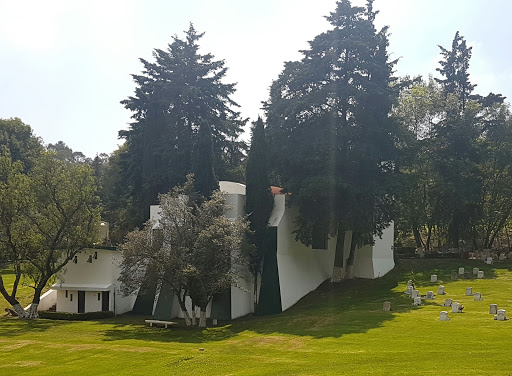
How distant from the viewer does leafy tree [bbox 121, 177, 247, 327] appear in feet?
81.9

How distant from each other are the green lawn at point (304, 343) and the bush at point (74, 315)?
1555mm

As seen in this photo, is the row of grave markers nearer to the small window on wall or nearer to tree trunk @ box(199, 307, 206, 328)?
the small window on wall

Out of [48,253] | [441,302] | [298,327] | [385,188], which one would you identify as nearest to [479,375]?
[298,327]

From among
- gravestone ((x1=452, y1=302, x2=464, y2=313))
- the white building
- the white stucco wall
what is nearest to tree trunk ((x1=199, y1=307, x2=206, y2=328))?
the white building

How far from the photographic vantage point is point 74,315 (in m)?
31.5

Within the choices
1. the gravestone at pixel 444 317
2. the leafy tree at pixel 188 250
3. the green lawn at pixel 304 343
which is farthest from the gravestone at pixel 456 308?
the leafy tree at pixel 188 250

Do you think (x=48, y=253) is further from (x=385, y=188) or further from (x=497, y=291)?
(x=497, y=291)

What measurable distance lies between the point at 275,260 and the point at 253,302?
116 inches

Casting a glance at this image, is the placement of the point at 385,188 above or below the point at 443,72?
below

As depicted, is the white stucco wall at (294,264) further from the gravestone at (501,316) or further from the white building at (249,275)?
the gravestone at (501,316)

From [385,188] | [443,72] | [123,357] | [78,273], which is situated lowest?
[123,357]

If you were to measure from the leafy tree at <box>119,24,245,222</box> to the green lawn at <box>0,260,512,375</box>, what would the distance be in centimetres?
1265

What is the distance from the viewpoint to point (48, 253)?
31.3 m

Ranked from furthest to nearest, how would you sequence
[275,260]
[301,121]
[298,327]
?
1. [301,121]
2. [275,260]
3. [298,327]
